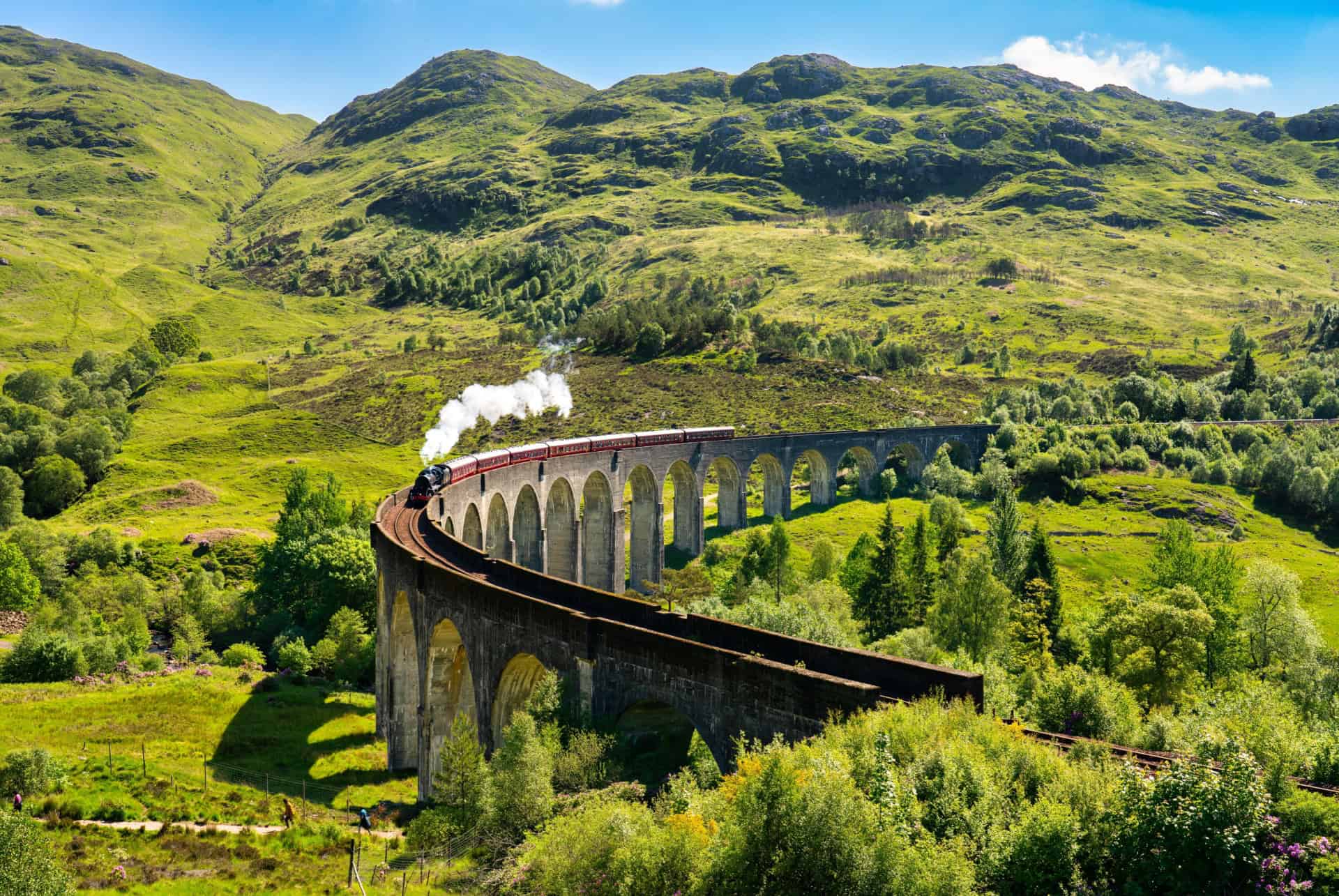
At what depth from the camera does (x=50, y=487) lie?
109000 millimetres

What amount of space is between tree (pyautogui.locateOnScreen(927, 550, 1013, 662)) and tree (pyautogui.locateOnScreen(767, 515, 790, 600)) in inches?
651

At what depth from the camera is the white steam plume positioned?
101 meters

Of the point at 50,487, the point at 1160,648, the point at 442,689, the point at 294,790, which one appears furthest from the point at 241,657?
the point at 50,487

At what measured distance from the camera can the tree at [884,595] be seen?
214 ft

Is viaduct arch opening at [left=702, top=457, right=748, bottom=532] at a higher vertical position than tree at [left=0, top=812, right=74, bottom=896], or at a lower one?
lower

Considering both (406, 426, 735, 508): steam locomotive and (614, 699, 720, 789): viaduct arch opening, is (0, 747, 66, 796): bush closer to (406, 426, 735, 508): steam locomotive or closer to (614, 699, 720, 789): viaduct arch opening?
(614, 699, 720, 789): viaduct arch opening

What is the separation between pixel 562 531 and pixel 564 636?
150 ft

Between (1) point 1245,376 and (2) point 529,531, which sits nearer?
(2) point 529,531

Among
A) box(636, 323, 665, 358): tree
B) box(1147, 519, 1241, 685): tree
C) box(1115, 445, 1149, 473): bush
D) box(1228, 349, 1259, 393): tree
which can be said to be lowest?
box(1147, 519, 1241, 685): tree

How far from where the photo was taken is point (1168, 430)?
400 ft

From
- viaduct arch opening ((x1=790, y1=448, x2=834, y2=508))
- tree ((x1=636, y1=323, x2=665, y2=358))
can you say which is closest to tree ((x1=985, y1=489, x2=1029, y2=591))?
viaduct arch opening ((x1=790, y1=448, x2=834, y2=508))

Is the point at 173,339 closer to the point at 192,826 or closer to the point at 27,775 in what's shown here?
the point at 27,775

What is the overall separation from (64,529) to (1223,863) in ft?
351

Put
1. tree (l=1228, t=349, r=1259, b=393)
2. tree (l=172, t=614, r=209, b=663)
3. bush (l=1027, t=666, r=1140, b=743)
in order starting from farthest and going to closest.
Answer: tree (l=1228, t=349, r=1259, b=393)
tree (l=172, t=614, r=209, b=663)
bush (l=1027, t=666, r=1140, b=743)
